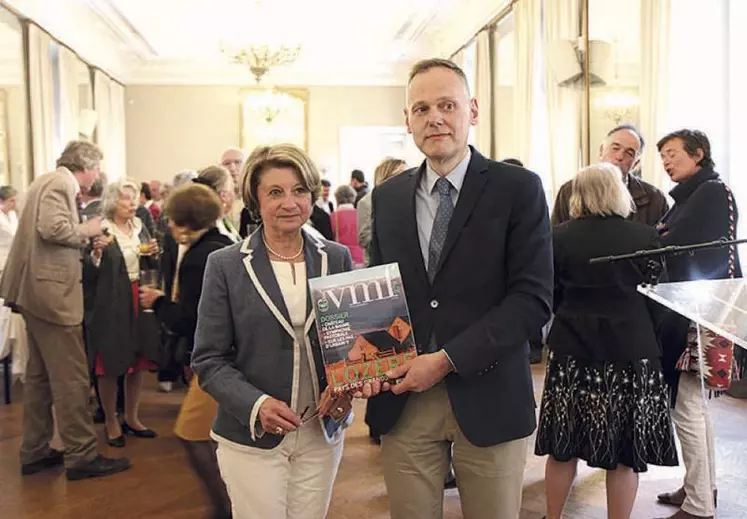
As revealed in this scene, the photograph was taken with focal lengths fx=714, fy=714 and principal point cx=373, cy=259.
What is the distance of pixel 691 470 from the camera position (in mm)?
3215

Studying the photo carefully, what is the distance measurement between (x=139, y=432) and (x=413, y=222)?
353 centimetres

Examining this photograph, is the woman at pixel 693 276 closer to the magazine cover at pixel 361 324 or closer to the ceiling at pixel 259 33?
the magazine cover at pixel 361 324

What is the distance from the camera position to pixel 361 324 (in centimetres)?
163

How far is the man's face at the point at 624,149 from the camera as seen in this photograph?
384 cm

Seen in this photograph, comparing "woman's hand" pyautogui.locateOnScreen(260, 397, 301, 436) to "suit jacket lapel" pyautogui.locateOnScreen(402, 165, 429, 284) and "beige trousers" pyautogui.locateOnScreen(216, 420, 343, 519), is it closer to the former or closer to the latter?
"beige trousers" pyautogui.locateOnScreen(216, 420, 343, 519)

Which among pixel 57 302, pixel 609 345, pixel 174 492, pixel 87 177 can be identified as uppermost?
pixel 87 177

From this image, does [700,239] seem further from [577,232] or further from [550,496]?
[550,496]

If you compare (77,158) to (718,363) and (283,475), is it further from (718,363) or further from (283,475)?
(718,363)

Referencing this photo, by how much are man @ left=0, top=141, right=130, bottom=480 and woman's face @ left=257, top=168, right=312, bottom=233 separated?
90.5 inches

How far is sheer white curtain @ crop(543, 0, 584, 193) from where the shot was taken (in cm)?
622

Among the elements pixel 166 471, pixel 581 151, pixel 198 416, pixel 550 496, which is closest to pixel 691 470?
pixel 550 496

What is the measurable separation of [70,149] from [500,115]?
5.83 metres

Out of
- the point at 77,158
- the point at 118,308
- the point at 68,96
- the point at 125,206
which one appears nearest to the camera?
the point at 77,158

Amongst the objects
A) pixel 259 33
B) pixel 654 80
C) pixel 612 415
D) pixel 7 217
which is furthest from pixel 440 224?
pixel 259 33
